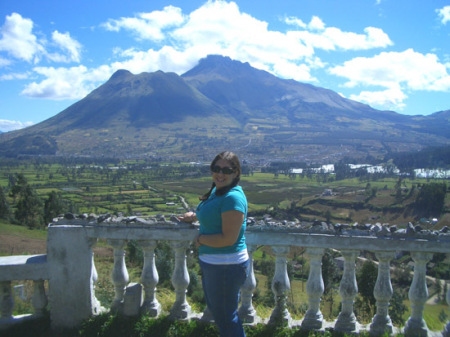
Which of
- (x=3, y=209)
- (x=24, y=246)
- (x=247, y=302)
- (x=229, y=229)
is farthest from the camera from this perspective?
(x=3, y=209)

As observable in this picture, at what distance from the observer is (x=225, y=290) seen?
349 cm

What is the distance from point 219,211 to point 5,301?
3.45m

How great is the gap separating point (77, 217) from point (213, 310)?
238 centimetres

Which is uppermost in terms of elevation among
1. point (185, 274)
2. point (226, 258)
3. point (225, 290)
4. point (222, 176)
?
point (222, 176)

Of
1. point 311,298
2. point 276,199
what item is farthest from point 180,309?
point 276,199

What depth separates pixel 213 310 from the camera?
11.8 ft

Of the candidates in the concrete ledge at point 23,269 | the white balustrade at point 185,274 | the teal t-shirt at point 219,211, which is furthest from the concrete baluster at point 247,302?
the concrete ledge at point 23,269

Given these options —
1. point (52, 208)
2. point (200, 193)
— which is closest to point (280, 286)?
point (52, 208)

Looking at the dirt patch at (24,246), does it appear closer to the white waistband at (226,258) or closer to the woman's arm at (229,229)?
the white waistband at (226,258)

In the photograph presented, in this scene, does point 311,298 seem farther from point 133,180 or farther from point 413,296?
point 133,180

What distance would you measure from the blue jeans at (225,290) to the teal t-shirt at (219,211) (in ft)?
0.50

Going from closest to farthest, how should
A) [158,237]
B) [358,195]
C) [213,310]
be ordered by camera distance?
[213,310] → [158,237] → [358,195]

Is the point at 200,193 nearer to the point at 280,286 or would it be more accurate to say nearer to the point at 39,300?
the point at 39,300

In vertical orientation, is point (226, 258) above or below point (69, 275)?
above
